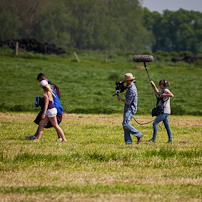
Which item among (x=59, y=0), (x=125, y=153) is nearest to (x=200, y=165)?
(x=125, y=153)

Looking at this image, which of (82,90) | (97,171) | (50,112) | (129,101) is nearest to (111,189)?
(97,171)

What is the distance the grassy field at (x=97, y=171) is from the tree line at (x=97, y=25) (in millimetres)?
75996

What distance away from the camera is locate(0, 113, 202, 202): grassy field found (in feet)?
19.8

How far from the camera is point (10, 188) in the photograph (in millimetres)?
6246

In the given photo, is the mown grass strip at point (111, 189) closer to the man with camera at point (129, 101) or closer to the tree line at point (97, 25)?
the man with camera at point (129, 101)

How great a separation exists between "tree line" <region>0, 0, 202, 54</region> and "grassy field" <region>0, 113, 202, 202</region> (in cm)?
7600

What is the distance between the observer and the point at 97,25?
102125 mm

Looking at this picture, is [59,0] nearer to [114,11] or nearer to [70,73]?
[114,11]

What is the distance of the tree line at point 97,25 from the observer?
88.4m

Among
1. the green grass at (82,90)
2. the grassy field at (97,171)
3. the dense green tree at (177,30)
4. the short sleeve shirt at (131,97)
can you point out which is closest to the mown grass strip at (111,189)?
the grassy field at (97,171)

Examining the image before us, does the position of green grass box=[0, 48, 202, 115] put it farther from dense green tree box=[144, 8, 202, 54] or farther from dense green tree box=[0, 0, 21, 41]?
dense green tree box=[144, 8, 202, 54]

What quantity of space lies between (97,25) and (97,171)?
96988mm

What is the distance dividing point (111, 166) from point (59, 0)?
3832 inches

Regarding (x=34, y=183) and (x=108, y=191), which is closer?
(x=108, y=191)
